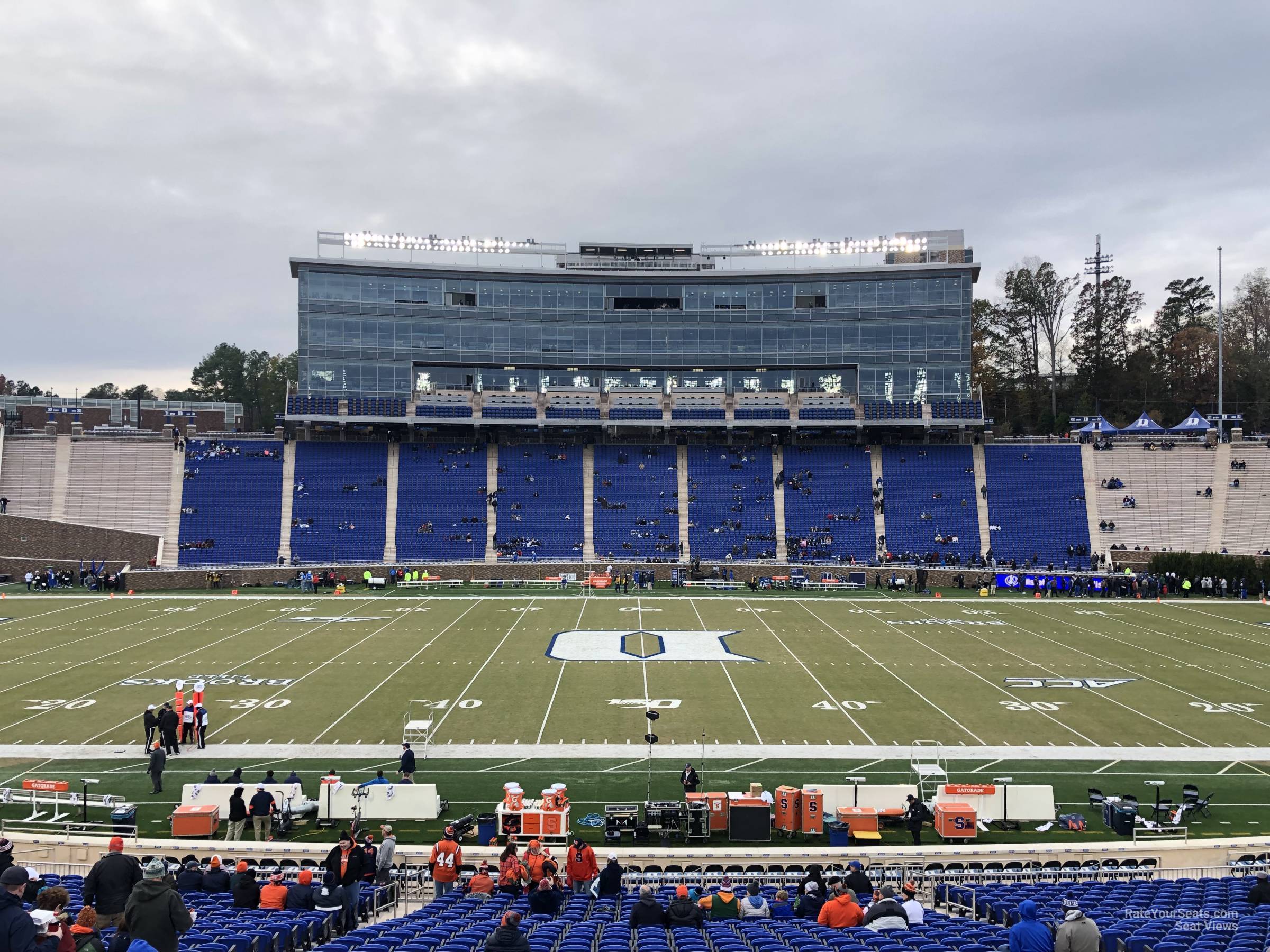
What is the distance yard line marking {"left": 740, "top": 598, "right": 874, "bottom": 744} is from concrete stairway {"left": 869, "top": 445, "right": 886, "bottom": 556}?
63.5 feet

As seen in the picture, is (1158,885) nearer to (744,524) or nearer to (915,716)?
(915,716)

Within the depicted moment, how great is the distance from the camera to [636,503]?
61219 mm

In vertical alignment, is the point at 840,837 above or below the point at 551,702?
below

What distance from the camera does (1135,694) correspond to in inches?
1051

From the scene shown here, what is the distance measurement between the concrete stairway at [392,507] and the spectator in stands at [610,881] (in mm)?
45844

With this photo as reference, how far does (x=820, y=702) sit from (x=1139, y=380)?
71251 mm

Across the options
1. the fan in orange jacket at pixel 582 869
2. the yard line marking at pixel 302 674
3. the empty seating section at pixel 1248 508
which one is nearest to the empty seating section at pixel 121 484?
the yard line marking at pixel 302 674

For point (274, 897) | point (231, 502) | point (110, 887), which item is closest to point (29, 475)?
point (231, 502)

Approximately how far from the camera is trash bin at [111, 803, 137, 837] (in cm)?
1537

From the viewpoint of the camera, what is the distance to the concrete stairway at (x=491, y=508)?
188ft

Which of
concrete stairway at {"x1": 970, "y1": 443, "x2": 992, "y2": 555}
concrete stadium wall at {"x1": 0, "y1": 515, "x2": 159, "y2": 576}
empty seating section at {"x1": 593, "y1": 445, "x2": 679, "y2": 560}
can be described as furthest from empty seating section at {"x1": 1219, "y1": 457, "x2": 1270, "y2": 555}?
concrete stadium wall at {"x1": 0, "y1": 515, "x2": 159, "y2": 576}

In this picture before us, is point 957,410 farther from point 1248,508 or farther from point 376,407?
point 376,407

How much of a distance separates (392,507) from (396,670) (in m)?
31.7

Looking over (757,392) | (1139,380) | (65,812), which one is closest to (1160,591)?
(757,392)
